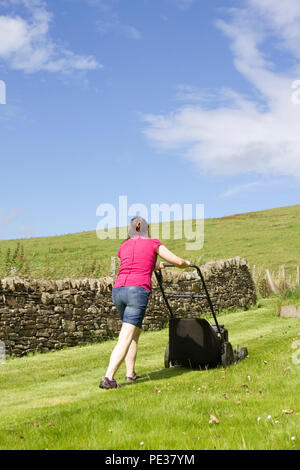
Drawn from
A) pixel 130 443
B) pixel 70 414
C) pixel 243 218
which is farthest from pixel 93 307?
pixel 243 218

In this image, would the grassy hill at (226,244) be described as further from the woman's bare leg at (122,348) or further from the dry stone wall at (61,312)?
the woman's bare leg at (122,348)

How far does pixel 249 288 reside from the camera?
67.7 ft

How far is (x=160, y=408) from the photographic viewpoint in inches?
201

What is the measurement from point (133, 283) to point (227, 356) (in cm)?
209

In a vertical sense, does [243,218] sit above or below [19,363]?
above

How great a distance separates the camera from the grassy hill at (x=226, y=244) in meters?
32.4

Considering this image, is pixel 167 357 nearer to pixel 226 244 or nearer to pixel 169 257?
pixel 169 257

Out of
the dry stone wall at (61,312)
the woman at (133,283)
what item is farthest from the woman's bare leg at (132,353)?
the dry stone wall at (61,312)

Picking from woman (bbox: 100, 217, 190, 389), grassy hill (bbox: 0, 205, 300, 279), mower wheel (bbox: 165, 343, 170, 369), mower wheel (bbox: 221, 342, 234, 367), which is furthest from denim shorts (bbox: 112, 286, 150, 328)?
grassy hill (bbox: 0, 205, 300, 279)

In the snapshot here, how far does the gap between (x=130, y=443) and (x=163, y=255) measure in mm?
2619

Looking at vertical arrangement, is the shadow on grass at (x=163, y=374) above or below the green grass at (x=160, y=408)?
below

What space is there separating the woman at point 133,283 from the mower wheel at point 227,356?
1.48 meters

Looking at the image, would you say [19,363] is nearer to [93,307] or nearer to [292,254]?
[93,307]

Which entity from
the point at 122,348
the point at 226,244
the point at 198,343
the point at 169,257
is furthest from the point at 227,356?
the point at 226,244
